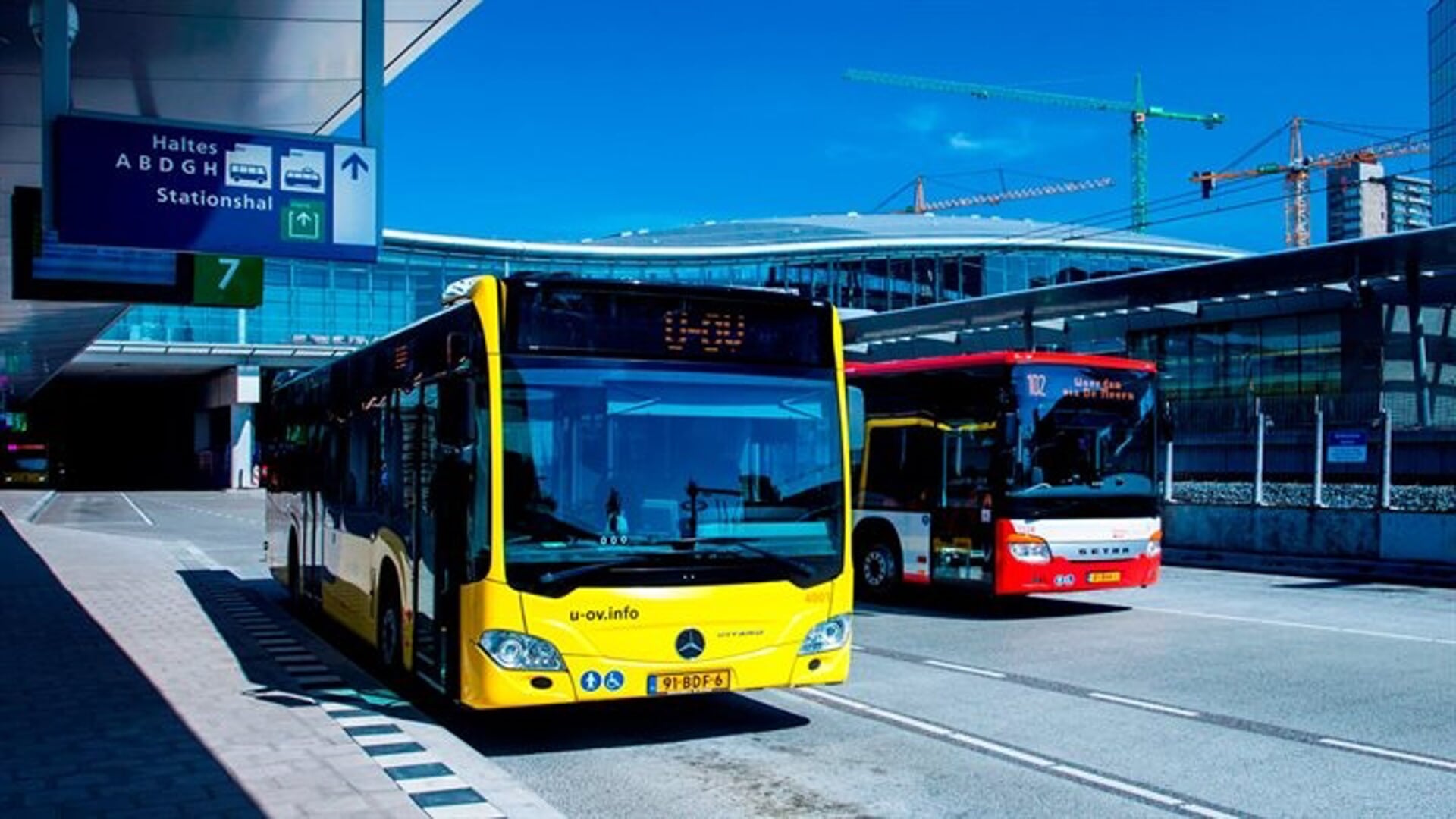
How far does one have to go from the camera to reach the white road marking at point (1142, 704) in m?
9.01

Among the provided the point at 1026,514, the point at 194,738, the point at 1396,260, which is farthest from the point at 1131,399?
the point at 1396,260

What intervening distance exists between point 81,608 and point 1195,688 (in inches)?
460

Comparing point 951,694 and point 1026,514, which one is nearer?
point 951,694

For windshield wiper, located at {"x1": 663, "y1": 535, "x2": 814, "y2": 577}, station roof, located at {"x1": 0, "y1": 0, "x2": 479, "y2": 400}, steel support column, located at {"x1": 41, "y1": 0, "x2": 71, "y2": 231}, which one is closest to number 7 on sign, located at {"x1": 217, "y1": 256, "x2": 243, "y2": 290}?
station roof, located at {"x1": 0, "y1": 0, "x2": 479, "y2": 400}

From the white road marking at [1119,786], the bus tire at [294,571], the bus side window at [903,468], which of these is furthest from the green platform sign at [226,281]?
the white road marking at [1119,786]

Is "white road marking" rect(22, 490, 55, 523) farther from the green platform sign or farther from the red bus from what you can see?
the red bus

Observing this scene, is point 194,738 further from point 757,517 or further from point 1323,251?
point 1323,251

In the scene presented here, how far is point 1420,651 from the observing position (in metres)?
12.0

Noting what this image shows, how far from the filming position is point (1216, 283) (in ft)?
91.0

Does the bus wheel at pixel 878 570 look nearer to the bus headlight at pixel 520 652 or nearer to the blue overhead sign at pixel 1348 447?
the bus headlight at pixel 520 652

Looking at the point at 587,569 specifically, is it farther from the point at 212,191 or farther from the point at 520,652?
the point at 212,191

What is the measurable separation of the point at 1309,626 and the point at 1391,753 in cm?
672

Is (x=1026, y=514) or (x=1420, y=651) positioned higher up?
(x=1026, y=514)

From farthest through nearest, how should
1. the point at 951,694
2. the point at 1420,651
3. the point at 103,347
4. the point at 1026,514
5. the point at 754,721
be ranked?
the point at 103,347
the point at 1026,514
the point at 1420,651
the point at 951,694
the point at 754,721
